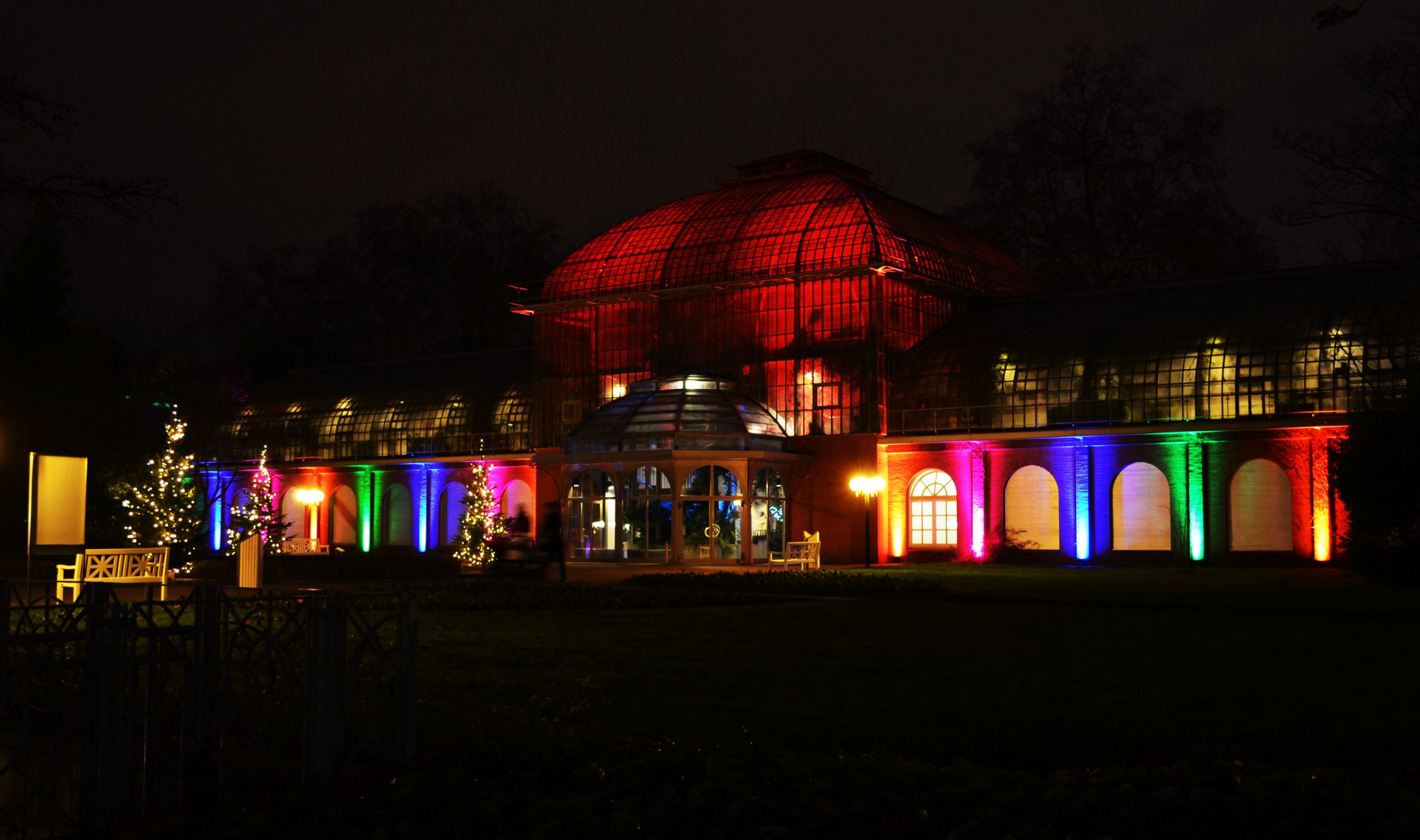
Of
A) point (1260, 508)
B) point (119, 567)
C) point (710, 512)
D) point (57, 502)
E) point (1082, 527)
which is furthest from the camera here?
point (710, 512)

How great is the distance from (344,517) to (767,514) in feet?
66.3

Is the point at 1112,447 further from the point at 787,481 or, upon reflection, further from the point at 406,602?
the point at 406,602

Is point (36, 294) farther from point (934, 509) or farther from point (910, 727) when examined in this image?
point (910, 727)

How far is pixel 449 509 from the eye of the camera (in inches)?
1944

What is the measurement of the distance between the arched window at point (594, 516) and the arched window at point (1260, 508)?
17.8m

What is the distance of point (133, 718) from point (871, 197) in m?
37.8

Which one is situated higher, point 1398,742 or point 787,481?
point 787,481

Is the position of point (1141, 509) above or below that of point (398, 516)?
above

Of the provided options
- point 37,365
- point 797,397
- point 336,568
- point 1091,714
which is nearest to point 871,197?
point 797,397

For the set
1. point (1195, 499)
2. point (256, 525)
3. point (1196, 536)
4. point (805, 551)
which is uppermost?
point (1195, 499)

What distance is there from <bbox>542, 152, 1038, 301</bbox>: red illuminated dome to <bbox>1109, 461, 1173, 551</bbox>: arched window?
9.48 m

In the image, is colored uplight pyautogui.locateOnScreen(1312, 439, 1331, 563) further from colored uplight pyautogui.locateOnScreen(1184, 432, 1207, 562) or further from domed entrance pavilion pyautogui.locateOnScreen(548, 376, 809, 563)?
domed entrance pavilion pyautogui.locateOnScreen(548, 376, 809, 563)

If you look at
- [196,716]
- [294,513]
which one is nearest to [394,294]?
[294,513]

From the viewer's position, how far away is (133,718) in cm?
811
